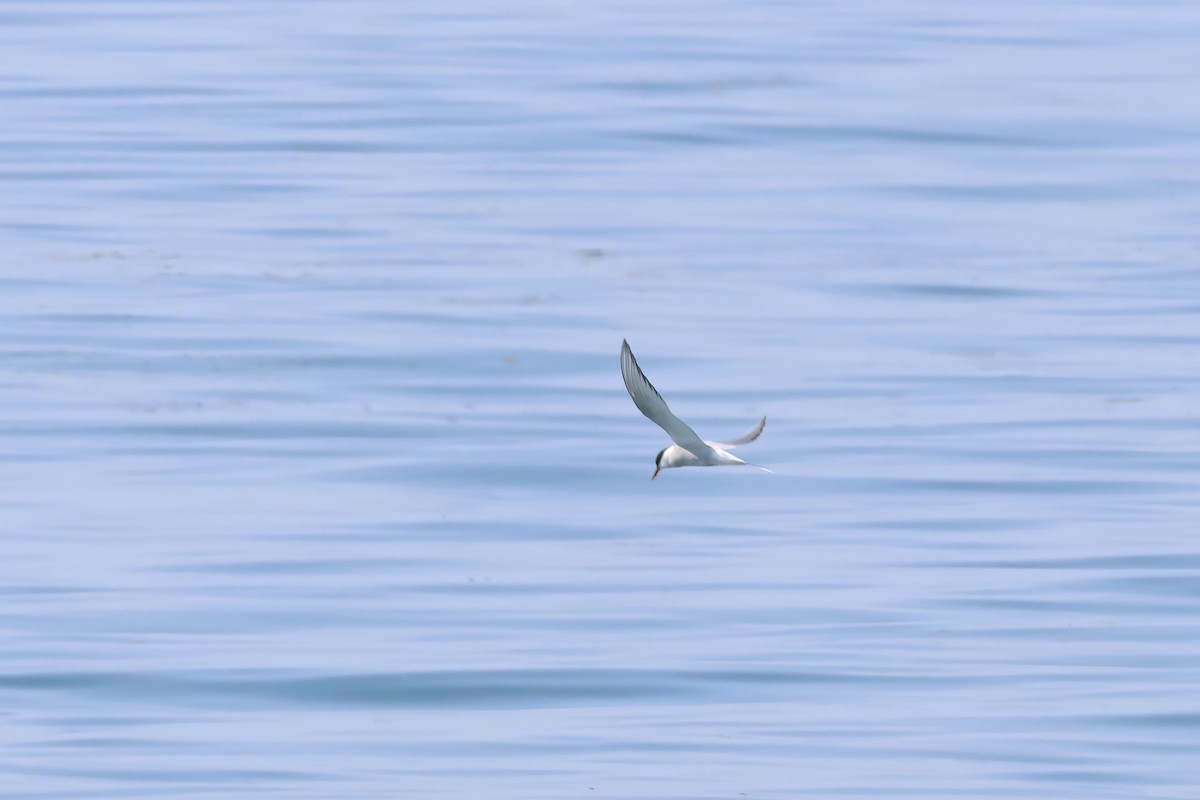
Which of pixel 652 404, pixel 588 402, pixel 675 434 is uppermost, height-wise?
pixel 588 402

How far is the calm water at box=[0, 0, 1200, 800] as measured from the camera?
380 inches

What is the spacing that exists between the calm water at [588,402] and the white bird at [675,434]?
1.15m

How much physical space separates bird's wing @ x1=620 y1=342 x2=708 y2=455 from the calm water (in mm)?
1229

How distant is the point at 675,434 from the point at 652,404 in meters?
0.46

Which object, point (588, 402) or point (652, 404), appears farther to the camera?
point (588, 402)

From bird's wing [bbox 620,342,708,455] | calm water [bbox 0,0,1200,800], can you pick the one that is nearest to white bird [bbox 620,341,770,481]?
bird's wing [bbox 620,342,708,455]

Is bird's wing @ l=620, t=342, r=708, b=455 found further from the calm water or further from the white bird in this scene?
the calm water

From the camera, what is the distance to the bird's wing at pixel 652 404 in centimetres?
775

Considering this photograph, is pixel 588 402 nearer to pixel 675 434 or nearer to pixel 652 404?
pixel 675 434

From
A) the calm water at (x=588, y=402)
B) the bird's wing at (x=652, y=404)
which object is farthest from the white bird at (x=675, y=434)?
the calm water at (x=588, y=402)

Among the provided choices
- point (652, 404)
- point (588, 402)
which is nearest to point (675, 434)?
point (652, 404)

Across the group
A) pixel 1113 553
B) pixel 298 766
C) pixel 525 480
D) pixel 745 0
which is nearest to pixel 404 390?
pixel 525 480

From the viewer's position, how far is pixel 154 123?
21.7m

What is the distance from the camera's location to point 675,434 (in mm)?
8516
